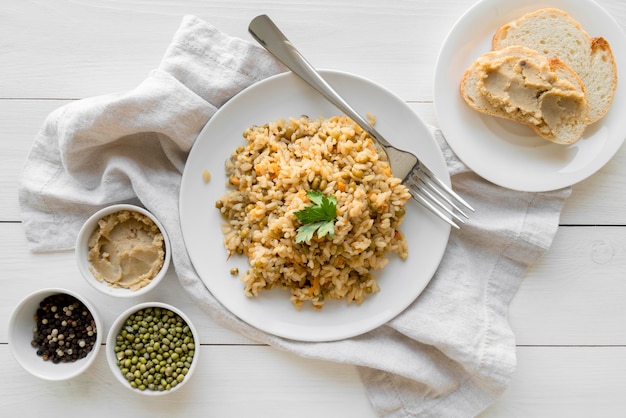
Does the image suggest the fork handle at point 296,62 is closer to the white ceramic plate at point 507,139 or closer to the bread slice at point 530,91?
the white ceramic plate at point 507,139

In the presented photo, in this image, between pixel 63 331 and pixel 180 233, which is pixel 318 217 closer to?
pixel 180 233

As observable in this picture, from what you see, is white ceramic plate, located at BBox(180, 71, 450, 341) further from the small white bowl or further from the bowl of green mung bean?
the bowl of green mung bean

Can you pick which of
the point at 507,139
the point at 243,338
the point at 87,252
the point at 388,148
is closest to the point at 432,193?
the point at 388,148

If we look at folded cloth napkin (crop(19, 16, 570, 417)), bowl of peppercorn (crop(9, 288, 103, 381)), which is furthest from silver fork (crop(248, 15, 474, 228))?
bowl of peppercorn (crop(9, 288, 103, 381))

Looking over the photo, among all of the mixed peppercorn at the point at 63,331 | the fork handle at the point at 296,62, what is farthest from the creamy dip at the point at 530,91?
the mixed peppercorn at the point at 63,331

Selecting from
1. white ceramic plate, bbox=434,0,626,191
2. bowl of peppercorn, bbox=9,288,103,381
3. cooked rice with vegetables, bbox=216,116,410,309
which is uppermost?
white ceramic plate, bbox=434,0,626,191

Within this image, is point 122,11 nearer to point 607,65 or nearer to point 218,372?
point 218,372

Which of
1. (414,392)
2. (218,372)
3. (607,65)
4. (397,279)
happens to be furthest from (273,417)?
(607,65)
